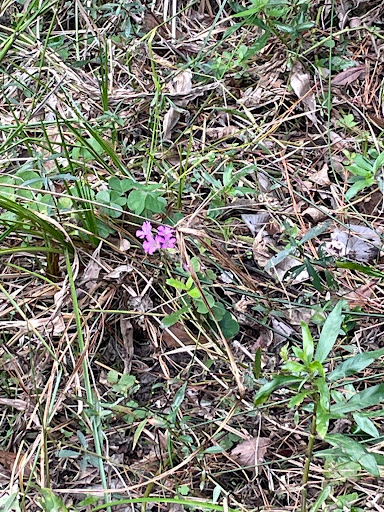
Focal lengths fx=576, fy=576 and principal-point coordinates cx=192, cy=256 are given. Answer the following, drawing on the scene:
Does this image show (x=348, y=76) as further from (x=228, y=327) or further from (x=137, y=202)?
(x=228, y=327)

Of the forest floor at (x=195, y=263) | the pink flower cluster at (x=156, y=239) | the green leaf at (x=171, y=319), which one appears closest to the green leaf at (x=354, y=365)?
the forest floor at (x=195, y=263)

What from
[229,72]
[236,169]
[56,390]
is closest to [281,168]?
[236,169]

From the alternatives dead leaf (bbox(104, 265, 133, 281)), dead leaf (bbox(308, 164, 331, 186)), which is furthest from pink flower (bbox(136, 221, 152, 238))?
dead leaf (bbox(308, 164, 331, 186))

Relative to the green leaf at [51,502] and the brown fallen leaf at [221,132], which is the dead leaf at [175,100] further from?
the green leaf at [51,502]

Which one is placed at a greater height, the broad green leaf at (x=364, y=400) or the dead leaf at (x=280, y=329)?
the broad green leaf at (x=364, y=400)

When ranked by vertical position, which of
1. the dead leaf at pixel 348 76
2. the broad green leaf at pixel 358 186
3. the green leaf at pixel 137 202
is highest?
the dead leaf at pixel 348 76

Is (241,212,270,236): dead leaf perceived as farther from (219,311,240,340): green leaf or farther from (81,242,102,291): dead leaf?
(81,242,102,291): dead leaf
